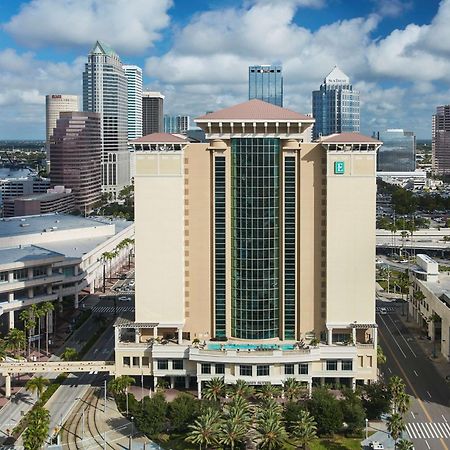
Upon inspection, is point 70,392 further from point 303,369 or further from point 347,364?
point 347,364

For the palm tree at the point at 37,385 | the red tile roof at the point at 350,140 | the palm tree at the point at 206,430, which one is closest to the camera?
the palm tree at the point at 206,430

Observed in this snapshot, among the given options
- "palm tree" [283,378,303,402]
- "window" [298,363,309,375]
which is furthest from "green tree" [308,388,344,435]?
"window" [298,363,309,375]

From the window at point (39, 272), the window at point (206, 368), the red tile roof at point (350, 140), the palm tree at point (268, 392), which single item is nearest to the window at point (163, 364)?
the window at point (206, 368)

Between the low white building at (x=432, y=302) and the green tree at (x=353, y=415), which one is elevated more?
the low white building at (x=432, y=302)

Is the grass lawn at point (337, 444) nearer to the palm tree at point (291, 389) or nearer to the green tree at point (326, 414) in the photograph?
the green tree at point (326, 414)

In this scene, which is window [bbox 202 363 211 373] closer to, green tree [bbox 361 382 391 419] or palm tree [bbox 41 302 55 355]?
green tree [bbox 361 382 391 419]

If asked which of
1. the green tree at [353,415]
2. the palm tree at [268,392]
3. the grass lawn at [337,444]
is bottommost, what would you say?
the grass lawn at [337,444]

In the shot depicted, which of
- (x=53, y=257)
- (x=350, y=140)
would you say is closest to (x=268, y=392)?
(x=350, y=140)
